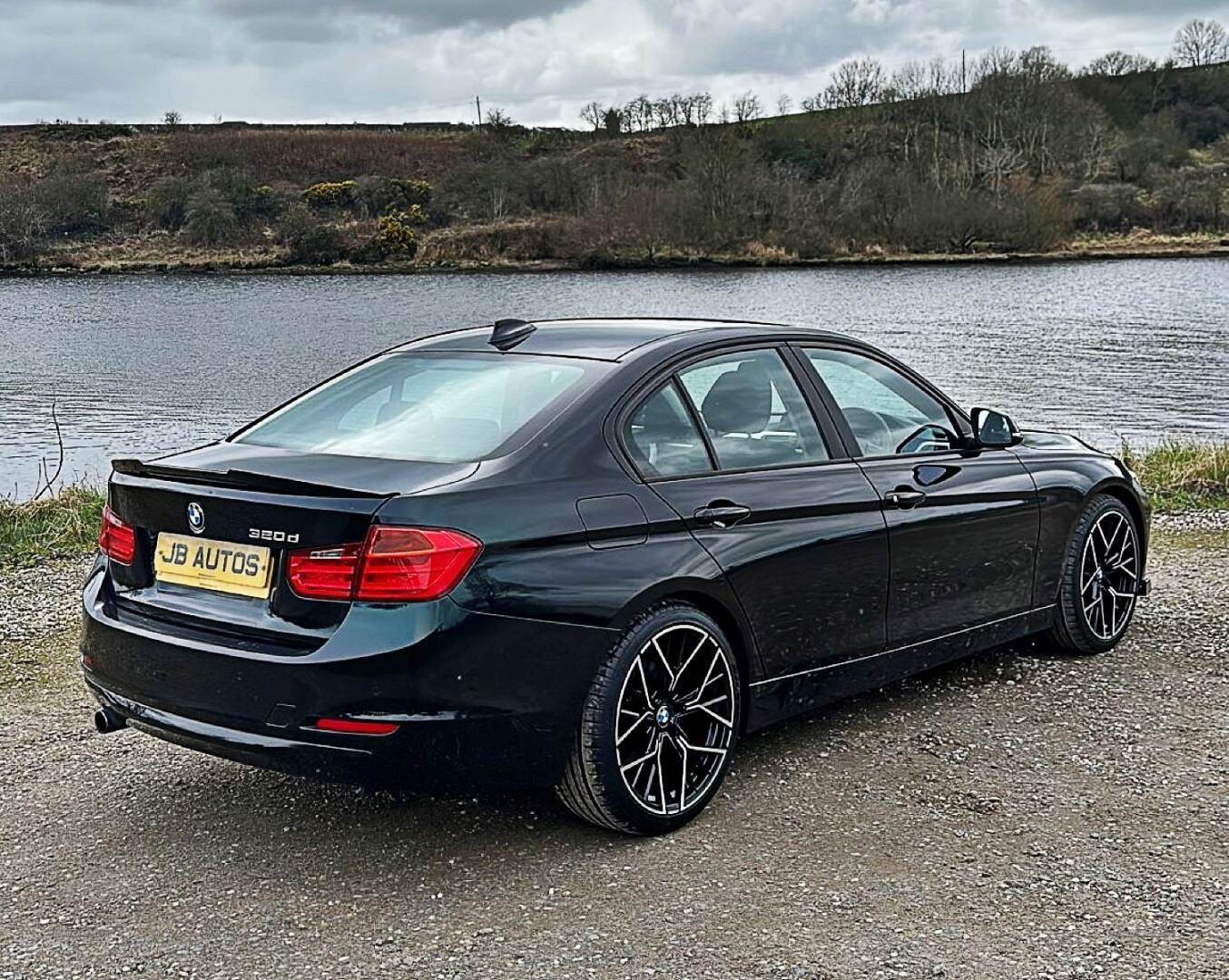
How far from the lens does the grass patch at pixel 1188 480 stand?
10.2 metres

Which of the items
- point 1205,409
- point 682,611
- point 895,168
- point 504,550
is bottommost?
point 1205,409

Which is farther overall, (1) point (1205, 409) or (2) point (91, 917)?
(1) point (1205, 409)

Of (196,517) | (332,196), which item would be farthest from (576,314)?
(332,196)

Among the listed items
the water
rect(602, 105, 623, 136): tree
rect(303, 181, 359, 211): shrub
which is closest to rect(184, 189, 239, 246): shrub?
rect(303, 181, 359, 211): shrub

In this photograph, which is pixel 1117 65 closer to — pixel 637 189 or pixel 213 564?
pixel 637 189

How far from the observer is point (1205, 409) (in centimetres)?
2167

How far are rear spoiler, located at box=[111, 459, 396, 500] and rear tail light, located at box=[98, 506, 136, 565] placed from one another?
0.52ft

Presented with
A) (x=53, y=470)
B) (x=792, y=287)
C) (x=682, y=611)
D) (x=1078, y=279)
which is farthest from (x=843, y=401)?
(x=1078, y=279)

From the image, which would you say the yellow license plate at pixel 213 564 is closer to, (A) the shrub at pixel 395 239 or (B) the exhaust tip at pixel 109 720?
(B) the exhaust tip at pixel 109 720

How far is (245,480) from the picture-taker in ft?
12.6

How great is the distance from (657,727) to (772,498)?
0.86 meters

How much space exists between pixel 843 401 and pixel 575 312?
1366 inches

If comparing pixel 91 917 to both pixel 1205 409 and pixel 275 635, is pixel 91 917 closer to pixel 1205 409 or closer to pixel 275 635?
pixel 275 635

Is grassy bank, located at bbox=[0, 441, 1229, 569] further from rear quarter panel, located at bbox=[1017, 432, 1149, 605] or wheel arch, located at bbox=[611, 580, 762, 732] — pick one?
wheel arch, located at bbox=[611, 580, 762, 732]
